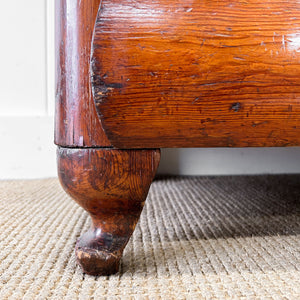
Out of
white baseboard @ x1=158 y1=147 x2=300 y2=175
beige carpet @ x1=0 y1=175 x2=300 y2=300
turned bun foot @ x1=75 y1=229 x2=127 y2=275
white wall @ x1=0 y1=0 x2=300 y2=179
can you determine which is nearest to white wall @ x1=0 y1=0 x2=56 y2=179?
white wall @ x1=0 y1=0 x2=300 y2=179

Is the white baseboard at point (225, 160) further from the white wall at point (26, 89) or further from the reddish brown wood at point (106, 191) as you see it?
the reddish brown wood at point (106, 191)

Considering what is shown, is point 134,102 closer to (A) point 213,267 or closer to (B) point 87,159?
(B) point 87,159

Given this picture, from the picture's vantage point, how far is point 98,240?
1.32 feet

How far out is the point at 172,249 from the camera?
49cm

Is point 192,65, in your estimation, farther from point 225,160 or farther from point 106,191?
point 225,160

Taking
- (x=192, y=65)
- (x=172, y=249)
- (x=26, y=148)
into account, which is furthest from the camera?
(x=26, y=148)

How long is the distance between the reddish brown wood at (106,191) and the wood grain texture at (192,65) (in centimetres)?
2

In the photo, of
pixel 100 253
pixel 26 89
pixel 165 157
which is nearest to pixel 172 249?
pixel 100 253

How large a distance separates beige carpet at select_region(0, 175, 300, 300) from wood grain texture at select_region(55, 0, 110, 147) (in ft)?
0.48

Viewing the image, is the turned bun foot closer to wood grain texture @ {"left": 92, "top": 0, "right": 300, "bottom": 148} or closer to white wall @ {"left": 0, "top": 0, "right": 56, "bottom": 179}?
wood grain texture @ {"left": 92, "top": 0, "right": 300, "bottom": 148}

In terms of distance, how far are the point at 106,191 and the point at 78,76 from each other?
0.12 m

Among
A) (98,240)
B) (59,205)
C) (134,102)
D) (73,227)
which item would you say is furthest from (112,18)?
(59,205)

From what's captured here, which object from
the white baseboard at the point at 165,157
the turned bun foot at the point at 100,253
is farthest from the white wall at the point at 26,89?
the turned bun foot at the point at 100,253

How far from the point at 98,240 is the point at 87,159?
3.5 inches
